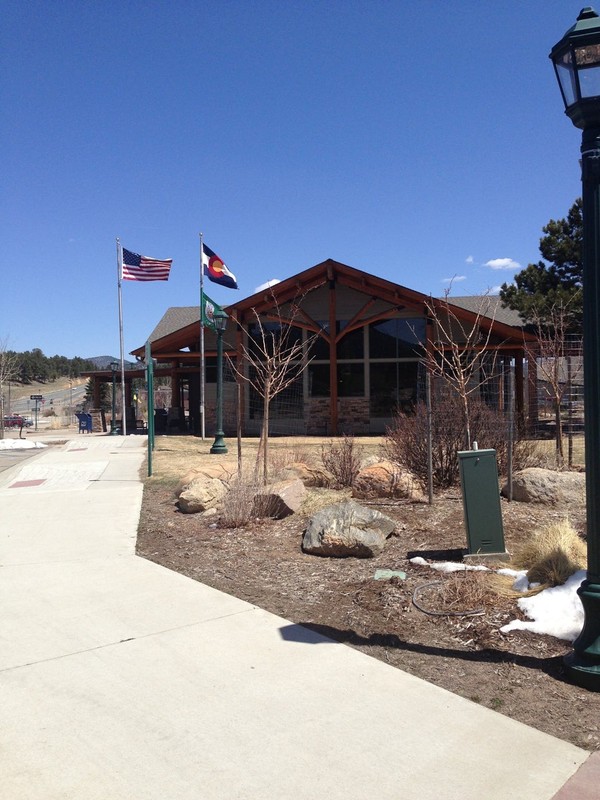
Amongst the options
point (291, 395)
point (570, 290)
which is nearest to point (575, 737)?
point (570, 290)

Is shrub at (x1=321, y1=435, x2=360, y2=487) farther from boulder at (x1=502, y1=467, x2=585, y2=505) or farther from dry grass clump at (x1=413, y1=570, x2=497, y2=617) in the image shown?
dry grass clump at (x1=413, y1=570, x2=497, y2=617)

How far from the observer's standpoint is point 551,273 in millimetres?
21656

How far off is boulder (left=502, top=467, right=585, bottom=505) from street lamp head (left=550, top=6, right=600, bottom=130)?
5272 mm

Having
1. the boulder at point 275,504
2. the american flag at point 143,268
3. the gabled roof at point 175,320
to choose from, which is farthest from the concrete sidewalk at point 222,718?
the gabled roof at point 175,320

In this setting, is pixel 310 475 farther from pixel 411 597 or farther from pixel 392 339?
pixel 392 339

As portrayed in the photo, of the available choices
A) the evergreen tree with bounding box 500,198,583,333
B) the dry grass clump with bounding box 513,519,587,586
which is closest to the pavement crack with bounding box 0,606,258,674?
the dry grass clump with bounding box 513,519,587,586

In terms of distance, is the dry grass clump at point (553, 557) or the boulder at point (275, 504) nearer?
the dry grass clump at point (553, 557)

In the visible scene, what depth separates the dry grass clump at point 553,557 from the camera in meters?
5.19

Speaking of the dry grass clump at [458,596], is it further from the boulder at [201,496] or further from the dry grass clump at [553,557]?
the boulder at [201,496]

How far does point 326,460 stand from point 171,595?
4800mm

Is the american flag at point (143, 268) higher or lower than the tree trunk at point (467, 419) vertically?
higher

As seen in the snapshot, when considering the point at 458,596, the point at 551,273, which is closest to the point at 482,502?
the point at 458,596

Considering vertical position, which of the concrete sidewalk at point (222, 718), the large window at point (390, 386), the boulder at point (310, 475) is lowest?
the concrete sidewalk at point (222, 718)

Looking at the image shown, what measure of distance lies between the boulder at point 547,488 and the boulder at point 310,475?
2.58 meters
